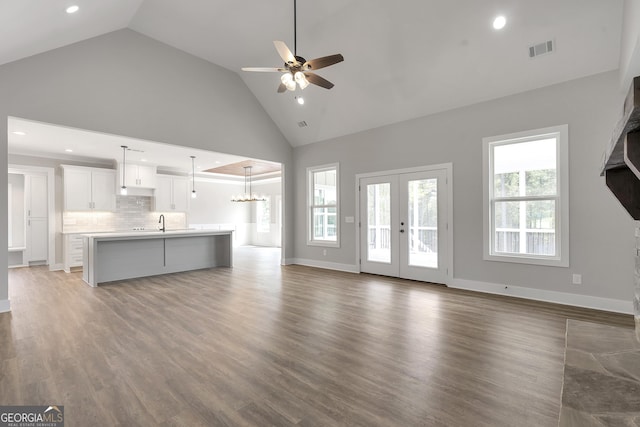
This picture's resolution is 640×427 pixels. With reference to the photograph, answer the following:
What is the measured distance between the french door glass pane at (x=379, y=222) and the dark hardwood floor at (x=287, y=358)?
1.60 meters

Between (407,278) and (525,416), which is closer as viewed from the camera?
(525,416)

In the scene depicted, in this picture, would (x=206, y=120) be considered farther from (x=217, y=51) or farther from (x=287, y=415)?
(x=287, y=415)

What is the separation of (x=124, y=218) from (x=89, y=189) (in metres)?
1.18

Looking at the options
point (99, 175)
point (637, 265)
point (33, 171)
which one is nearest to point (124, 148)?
point (99, 175)

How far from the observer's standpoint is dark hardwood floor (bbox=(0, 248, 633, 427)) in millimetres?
1876

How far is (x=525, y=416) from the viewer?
1.80m

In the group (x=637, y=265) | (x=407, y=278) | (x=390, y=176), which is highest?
(x=390, y=176)

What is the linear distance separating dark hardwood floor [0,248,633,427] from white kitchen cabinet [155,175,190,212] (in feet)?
15.2

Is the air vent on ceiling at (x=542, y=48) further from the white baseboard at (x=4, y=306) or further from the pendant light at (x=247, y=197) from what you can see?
the pendant light at (x=247, y=197)

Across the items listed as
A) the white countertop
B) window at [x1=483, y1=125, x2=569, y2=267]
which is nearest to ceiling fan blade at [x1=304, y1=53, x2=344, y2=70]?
window at [x1=483, y1=125, x2=569, y2=267]

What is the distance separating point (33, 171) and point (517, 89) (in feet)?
33.5

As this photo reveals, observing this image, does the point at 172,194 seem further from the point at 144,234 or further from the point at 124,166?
the point at 144,234

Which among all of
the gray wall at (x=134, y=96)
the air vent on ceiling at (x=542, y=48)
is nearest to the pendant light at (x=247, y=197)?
the gray wall at (x=134, y=96)

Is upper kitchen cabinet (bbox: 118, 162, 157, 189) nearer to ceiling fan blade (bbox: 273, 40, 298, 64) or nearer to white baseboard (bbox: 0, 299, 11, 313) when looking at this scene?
white baseboard (bbox: 0, 299, 11, 313)
